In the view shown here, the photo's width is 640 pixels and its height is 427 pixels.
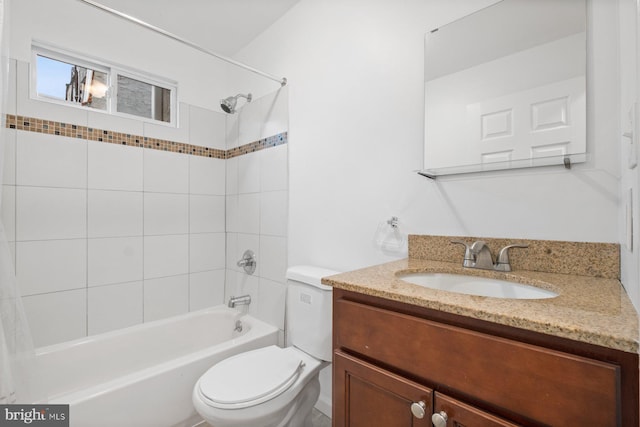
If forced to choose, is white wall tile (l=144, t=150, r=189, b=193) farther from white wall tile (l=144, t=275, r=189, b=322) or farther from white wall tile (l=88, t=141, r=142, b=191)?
white wall tile (l=144, t=275, r=189, b=322)

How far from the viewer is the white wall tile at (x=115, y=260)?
189cm

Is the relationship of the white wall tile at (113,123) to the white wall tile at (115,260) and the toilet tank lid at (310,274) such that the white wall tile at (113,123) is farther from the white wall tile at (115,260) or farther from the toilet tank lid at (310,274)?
the toilet tank lid at (310,274)

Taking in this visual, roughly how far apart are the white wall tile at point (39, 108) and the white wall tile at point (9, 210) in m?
0.45

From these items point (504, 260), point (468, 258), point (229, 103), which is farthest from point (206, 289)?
point (504, 260)

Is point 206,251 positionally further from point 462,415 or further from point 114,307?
point 462,415

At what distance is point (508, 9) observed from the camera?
43.9 inches

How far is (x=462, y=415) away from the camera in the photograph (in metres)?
0.68

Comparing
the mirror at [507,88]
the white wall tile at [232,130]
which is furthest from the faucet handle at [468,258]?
the white wall tile at [232,130]

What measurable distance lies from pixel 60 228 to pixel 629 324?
2.50 metres

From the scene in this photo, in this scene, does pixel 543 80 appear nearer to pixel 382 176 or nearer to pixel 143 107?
pixel 382 176

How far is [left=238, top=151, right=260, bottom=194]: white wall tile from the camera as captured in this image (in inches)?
87.6

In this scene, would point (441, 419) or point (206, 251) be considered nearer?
point (441, 419)

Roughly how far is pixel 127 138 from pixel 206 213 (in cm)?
77

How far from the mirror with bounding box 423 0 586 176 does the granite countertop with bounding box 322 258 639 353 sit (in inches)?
16.6
